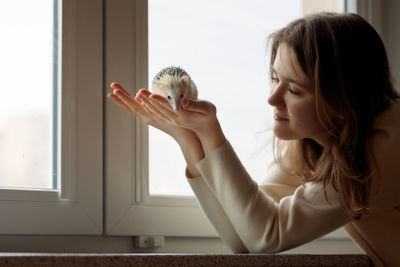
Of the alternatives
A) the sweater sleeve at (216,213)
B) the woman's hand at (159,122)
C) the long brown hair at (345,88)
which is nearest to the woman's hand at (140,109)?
the woman's hand at (159,122)

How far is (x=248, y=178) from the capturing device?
1.16 meters

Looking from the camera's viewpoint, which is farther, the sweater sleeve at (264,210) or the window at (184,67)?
the window at (184,67)

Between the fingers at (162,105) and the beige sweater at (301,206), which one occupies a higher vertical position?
the fingers at (162,105)

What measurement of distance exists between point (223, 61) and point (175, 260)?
666 mm

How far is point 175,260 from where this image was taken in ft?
3.00

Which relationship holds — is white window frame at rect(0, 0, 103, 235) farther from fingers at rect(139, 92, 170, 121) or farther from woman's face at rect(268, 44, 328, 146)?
woman's face at rect(268, 44, 328, 146)

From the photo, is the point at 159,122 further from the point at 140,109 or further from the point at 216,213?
the point at 216,213

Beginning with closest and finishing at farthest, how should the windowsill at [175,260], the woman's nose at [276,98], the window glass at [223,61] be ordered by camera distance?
1. the windowsill at [175,260]
2. the woman's nose at [276,98]
3. the window glass at [223,61]

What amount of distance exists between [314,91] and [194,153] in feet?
0.85

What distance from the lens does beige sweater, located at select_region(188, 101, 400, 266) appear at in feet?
3.68

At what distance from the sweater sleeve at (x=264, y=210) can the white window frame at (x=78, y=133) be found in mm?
226

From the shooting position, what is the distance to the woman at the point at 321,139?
43.9 inches

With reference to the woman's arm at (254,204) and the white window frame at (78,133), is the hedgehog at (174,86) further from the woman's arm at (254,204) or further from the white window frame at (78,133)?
the white window frame at (78,133)

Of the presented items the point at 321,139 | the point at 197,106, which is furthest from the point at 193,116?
the point at 321,139
